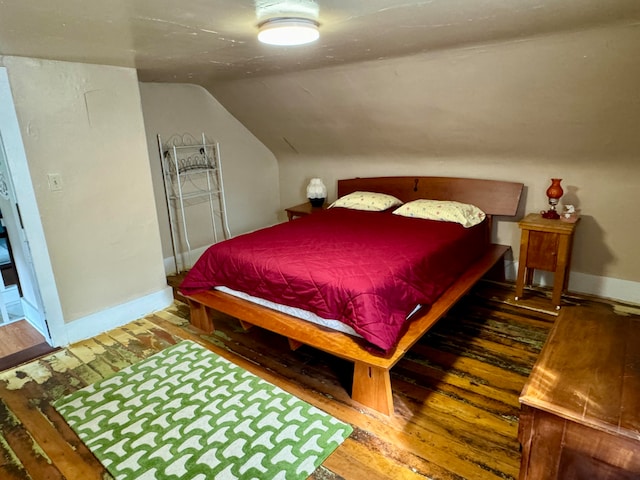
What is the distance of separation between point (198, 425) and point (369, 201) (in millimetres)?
2486

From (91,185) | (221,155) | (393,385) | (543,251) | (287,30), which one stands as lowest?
(393,385)

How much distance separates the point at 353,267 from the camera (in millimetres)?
2330

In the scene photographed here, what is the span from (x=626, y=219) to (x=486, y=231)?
38.9 inches

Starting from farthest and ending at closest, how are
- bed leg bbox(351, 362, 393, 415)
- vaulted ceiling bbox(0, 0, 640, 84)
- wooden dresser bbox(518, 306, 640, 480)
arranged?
bed leg bbox(351, 362, 393, 415)
vaulted ceiling bbox(0, 0, 640, 84)
wooden dresser bbox(518, 306, 640, 480)

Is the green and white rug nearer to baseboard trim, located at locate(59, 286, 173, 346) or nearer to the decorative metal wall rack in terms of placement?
baseboard trim, located at locate(59, 286, 173, 346)

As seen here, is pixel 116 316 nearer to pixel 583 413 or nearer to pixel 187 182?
pixel 187 182

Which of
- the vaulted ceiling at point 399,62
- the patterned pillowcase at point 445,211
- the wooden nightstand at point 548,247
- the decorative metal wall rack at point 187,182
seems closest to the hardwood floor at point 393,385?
the wooden nightstand at point 548,247

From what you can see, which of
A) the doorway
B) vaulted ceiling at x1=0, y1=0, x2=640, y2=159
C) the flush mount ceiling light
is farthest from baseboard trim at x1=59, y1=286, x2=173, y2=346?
the flush mount ceiling light

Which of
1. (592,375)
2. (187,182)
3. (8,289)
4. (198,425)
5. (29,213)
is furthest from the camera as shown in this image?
(187,182)

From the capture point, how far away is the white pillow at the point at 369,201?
3.77m

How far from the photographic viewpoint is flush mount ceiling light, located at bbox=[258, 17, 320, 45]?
176 cm

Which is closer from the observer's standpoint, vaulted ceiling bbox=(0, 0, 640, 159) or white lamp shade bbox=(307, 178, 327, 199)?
vaulted ceiling bbox=(0, 0, 640, 159)

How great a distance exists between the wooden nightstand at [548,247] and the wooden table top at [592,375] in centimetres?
132

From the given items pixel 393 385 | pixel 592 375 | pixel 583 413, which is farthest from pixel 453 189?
pixel 583 413
